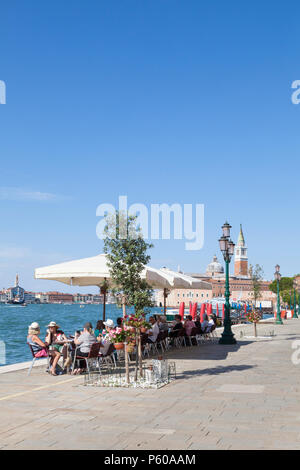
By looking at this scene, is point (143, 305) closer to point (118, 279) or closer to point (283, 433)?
point (118, 279)

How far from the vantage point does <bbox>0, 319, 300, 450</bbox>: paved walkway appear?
5969 millimetres

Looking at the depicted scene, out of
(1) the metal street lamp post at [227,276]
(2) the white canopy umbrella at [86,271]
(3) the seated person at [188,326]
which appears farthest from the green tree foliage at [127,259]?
(1) the metal street lamp post at [227,276]

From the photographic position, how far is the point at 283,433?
6352 millimetres

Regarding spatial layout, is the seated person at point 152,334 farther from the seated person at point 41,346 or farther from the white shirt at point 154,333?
the seated person at point 41,346

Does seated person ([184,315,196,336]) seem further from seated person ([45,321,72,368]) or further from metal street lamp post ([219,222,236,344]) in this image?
seated person ([45,321,72,368])

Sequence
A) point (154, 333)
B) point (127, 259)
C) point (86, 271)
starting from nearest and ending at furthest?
point (127, 259)
point (86, 271)
point (154, 333)

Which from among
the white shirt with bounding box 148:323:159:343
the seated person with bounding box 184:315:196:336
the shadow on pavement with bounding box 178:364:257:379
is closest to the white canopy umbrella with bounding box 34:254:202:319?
the shadow on pavement with bounding box 178:364:257:379

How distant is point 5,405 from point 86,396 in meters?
1.41

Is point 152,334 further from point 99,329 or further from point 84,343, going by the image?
point 84,343

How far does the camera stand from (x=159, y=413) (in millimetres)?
7508

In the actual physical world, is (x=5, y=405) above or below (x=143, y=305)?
below

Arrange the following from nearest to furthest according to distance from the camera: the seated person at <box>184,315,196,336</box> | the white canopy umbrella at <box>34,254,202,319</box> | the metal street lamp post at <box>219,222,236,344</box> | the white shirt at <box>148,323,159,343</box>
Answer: the white canopy umbrella at <box>34,254,202,319</box>, the white shirt at <box>148,323,159,343</box>, the seated person at <box>184,315,196,336</box>, the metal street lamp post at <box>219,222,236,344</box>

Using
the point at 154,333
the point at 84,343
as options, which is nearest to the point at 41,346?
the point at 84,343
